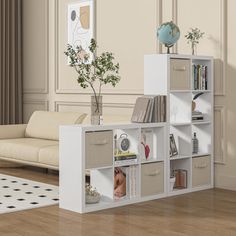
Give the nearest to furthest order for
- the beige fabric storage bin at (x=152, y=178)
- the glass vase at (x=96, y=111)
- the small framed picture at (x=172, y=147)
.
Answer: the glass vase at (x=96, y=111) < the beige fabric storage bin at (x=152, y=178) < the small framed picture at (x=172, y=147)

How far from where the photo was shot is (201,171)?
5.51 meters

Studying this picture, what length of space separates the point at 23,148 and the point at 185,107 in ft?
6.75

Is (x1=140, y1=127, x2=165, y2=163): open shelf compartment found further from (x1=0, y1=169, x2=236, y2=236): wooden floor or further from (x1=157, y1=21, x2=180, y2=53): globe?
(x1=157, y1=21, x2=180, y2=53): globe

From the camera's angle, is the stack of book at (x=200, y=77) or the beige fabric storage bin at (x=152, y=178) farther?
the stack of book at (x=200, y=77)

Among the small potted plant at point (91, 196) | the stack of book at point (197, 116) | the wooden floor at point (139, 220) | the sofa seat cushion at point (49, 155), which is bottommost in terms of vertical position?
the wooden floor at point (139, 220)

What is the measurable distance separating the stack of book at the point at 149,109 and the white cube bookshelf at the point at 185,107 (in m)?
0.09

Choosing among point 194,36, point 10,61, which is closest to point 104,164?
point 194,36

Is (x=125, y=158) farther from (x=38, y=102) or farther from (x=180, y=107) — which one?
(x=38, y=102)

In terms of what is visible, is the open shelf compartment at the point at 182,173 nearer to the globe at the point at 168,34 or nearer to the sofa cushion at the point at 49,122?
the globe at the point at 168,34

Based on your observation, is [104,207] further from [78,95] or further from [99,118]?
[78,95]

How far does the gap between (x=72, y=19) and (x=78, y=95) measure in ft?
3.24

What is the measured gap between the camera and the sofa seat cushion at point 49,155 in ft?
19.5

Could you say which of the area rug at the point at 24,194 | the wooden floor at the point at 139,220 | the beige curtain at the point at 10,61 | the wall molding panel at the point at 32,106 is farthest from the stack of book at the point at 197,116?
the beige curtain at the point at 10,61

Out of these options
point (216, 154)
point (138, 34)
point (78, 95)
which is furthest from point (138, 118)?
point (78, 95)
